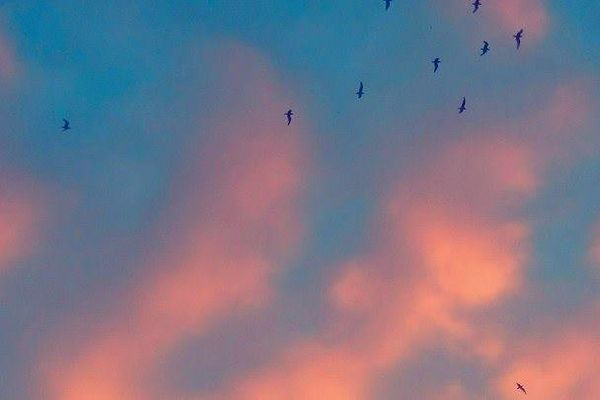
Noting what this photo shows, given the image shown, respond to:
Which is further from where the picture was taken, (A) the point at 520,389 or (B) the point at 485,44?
(A) the point at 520,389

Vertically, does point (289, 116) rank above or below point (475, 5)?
above

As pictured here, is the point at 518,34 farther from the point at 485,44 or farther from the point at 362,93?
the point at 362,93

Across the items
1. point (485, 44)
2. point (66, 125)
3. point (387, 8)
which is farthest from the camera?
point (66, 125)

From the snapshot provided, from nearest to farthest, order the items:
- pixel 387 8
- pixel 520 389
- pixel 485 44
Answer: pixel 387 8 < pixel 485 44 < pixel 520 389

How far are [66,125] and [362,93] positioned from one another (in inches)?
2235

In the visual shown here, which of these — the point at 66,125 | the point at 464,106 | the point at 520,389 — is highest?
the point at 66,125

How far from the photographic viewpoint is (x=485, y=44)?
474ft

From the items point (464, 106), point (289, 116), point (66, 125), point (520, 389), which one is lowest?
point (520, 389)

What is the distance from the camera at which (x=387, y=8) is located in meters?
134

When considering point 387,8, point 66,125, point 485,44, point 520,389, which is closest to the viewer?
point 387,8

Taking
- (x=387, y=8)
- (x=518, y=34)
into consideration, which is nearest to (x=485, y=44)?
(x=518, y=34)

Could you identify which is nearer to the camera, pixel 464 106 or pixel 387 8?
pixel 387 8

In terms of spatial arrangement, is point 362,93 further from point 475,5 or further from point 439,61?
point 475,5

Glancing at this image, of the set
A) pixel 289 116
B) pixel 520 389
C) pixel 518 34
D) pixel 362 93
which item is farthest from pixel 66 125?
pixel 520 389
